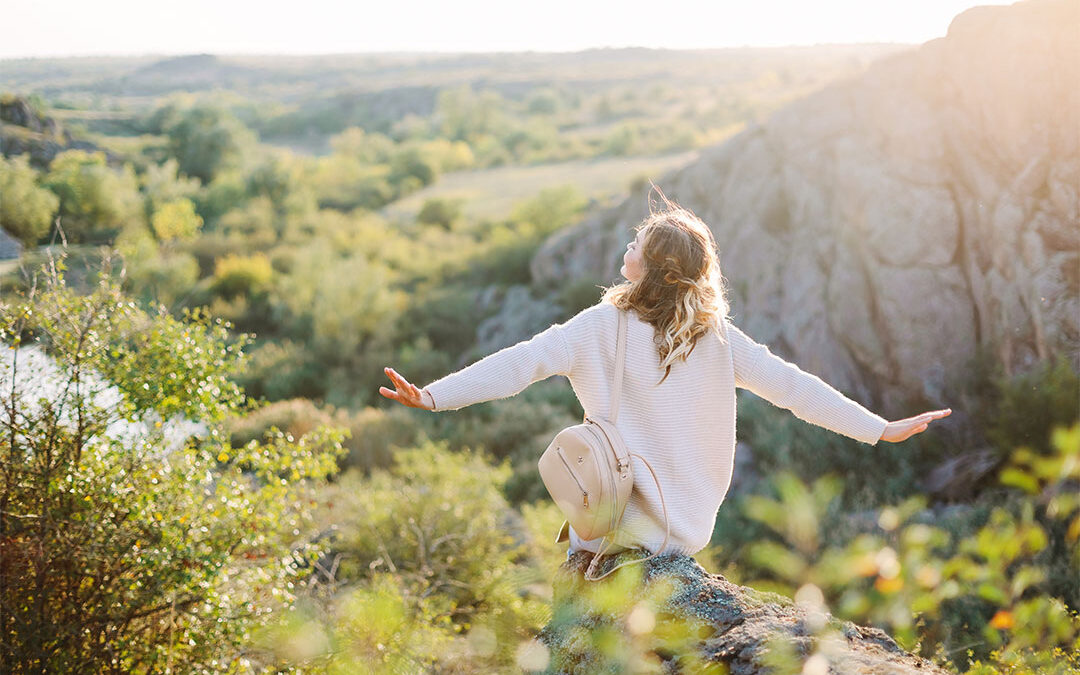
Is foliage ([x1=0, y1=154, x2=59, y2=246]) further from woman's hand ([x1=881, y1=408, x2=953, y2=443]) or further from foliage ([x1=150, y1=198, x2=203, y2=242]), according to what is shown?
foliage ([x1=150, y1=198, x2=203, y2=242])

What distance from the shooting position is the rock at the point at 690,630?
2.22 meters

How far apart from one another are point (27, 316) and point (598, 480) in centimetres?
292

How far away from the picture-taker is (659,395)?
2787mm

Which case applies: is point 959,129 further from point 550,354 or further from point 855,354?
point 550,354

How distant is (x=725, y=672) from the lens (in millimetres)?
2238

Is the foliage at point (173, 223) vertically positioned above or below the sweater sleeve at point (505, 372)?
below

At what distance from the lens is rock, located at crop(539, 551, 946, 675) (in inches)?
87.4

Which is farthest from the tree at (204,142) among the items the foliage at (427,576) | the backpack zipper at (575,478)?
the backpack zipper at (575,478)

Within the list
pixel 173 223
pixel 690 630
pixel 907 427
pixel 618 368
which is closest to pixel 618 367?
pixel 618 368

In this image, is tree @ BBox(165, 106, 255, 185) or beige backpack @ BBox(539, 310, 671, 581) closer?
beige backpack @ BBox(539, 310, 671, 581)

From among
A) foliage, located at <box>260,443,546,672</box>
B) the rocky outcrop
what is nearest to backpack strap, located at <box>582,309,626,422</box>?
foliage, located at <box>260,443,546,672</box>

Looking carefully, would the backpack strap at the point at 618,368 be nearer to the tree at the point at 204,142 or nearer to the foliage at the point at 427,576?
the foliage at the point at 427,576

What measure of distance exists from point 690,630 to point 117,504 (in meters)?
2.77

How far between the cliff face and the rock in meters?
5.78
